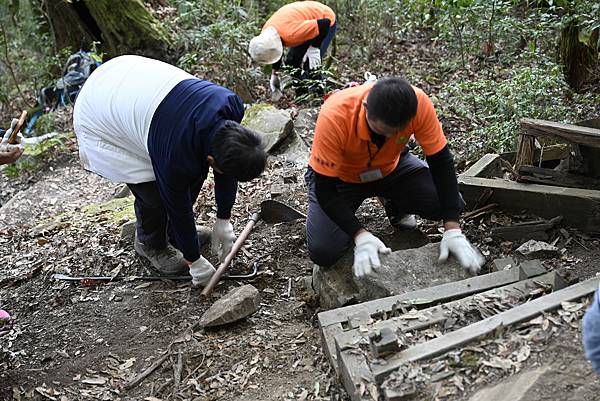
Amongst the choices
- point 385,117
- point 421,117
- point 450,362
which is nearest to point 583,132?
point 421,117

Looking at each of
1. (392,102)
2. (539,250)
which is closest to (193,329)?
(392,102)

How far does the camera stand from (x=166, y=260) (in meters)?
3.79

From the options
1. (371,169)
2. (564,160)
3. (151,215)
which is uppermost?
(371,169)

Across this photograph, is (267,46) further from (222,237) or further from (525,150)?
(525,150)

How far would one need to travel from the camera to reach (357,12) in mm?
7637

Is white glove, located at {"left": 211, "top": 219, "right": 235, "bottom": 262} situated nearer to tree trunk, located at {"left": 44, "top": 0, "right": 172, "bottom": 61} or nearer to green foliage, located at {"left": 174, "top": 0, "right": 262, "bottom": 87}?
green foliage, located at {"left": 174, "top": 0, "right": 262, "bottom": 87}

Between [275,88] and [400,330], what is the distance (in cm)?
486

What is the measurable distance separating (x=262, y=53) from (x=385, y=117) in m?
3.79

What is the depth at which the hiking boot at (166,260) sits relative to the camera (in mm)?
3783

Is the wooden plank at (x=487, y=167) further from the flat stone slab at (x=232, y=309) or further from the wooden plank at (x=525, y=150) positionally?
the flat stone slab at (x=232, y=309)

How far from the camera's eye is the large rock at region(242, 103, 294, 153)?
523 centimetres

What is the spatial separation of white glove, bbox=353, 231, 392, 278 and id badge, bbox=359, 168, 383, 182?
1.30 ft

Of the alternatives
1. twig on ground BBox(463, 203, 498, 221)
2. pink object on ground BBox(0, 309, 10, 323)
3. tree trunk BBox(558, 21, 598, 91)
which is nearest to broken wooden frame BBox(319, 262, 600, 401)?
twig on ground BBox(463, 203, 498, 221)

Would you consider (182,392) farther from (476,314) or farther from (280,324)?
(476,314)
